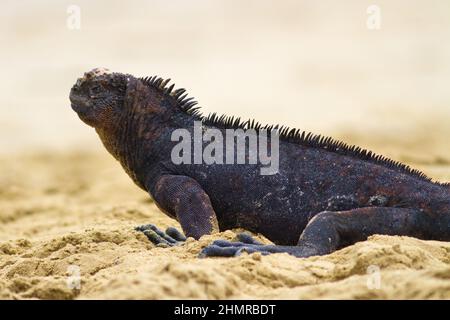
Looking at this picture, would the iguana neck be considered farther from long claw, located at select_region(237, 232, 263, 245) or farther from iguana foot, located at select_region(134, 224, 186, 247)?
long claw, located at select_region(237, 232, 263, 245)

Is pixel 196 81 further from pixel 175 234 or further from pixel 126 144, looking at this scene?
pixel 175 234

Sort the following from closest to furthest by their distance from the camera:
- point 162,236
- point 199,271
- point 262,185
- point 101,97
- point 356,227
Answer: point 199,271, point 356,227, point 262,185, point 162,236, point 101,97

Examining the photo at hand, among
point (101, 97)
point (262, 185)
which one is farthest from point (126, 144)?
point (262, 185)

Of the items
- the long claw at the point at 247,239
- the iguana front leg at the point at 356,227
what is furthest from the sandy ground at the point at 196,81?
the iguana front leg at the point at 356,227

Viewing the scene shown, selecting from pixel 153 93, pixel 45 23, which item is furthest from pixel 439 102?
pixel 153 93

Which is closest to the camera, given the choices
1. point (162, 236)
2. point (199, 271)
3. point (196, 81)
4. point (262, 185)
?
point (199, 271)

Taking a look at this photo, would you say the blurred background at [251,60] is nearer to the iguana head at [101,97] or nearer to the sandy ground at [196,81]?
the sandy ground at [196,81]

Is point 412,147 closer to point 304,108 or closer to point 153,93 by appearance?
point 304,108
